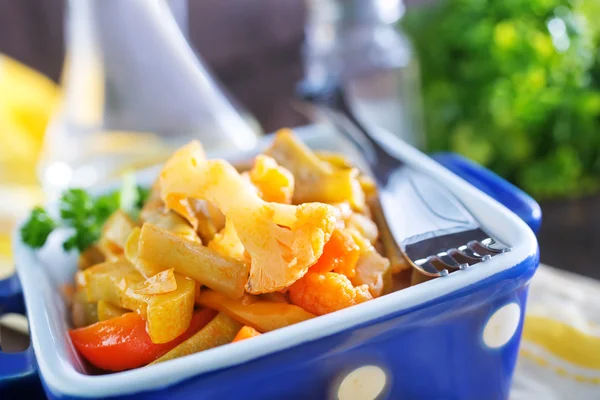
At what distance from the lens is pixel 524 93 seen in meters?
1.64

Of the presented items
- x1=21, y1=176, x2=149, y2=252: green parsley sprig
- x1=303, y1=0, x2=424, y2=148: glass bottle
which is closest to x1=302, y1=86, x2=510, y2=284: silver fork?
x1=21, y1=176, x2=149, y2=252: green parsley sprig

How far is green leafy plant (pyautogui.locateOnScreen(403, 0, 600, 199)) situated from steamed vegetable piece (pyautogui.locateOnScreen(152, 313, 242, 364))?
3.59ft

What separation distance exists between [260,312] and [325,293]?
64 millimetres

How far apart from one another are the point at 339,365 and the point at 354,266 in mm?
126

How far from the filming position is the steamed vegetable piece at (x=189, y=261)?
0.69 metres

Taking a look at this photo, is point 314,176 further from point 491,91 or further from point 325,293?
point 491,91

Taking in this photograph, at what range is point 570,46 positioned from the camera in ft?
5.65

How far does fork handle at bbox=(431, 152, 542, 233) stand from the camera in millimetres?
847

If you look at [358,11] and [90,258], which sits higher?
[358,11]

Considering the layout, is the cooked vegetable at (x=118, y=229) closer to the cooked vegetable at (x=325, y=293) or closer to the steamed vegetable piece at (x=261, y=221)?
the steamed vegetable piece at (x=261, y=221)

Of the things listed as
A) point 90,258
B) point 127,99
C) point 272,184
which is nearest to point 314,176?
point 272,184

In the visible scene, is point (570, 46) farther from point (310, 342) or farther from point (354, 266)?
point (310, 342)

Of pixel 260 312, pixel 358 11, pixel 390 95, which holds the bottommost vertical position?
pixel 390 95

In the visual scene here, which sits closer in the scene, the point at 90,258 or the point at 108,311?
the point at 108,311
